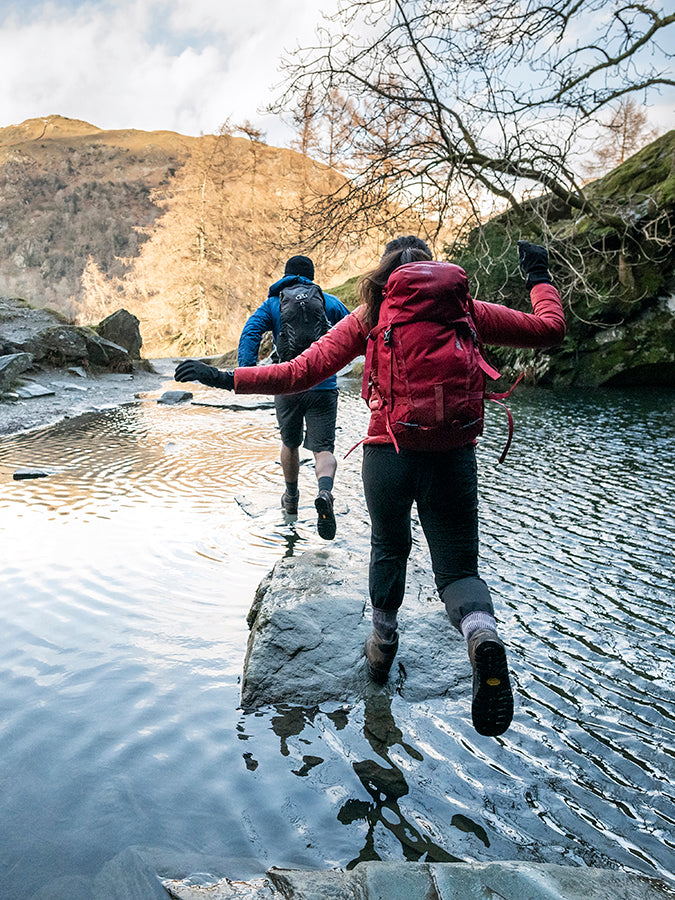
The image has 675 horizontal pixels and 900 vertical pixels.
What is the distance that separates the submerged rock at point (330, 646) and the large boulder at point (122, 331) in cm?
1950

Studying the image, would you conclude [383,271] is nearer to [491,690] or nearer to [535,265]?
[535,265]

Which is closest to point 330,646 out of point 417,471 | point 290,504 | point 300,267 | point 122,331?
point 417,471

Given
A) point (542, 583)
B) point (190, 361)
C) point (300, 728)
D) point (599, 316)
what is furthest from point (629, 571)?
point (599, 316)

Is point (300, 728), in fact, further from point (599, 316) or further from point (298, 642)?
point (599, 316)

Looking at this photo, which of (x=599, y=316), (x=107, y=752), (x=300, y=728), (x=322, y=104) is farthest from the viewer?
(x=599, y=316)

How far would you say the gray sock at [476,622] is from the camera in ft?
7.44

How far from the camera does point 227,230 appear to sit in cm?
5047

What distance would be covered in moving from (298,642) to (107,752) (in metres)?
1.02

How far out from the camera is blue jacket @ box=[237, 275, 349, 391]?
187 inches

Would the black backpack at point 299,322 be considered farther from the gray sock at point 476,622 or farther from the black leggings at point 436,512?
the gray sock at point 476,622

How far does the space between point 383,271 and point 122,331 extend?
20.9m

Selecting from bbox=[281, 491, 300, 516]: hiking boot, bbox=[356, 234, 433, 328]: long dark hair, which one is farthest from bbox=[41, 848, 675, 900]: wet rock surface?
bbox=[281, 491, 300, 516]: hiking boot

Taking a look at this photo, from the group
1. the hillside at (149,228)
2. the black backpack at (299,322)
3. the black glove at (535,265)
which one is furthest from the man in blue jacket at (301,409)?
the hillside at (149,228)

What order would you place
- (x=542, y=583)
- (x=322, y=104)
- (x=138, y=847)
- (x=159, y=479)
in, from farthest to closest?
(x=322, y=104), (x=159, y=479), (x=542, y=583), (x=138, y=847)
